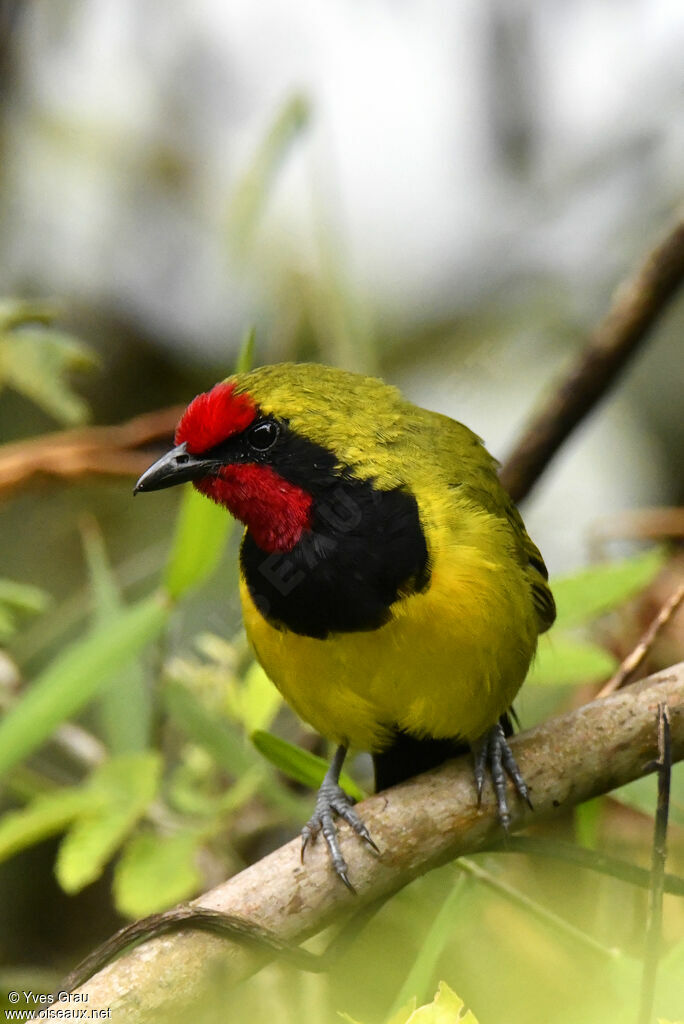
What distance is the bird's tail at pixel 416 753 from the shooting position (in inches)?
107

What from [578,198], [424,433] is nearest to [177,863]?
[424,433]

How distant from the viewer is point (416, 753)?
2.77 m

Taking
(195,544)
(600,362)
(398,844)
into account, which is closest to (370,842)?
(398,844)

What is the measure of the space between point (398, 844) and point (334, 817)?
13.0 inches

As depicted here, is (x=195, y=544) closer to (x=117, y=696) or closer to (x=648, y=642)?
(x=117, y=696)

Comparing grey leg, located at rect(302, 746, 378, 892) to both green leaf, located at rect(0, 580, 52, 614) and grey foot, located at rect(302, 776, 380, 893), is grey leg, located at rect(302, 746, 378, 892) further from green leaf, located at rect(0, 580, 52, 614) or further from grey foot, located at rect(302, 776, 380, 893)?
green leaf, located at rect(0, 580, 52, 614)

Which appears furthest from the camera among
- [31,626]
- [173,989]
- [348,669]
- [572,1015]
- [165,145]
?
[165,145]

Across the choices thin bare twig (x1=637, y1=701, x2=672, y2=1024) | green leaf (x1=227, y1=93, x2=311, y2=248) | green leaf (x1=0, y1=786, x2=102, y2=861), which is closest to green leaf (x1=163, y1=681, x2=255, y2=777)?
green leaf (x1=0, y1=786, x2=102, y2=861)

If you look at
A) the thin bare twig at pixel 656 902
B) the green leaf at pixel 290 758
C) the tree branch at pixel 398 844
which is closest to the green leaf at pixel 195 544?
the green leaf at pixel 290 758

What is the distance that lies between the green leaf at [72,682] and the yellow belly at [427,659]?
0.28 metres

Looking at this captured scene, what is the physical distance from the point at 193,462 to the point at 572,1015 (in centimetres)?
150

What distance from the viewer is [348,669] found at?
2.47 metres

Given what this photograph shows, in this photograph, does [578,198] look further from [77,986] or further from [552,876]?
[77,986]

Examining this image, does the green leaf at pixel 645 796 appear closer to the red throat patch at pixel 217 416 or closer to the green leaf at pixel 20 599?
the red throat patch at pixel 217 416
